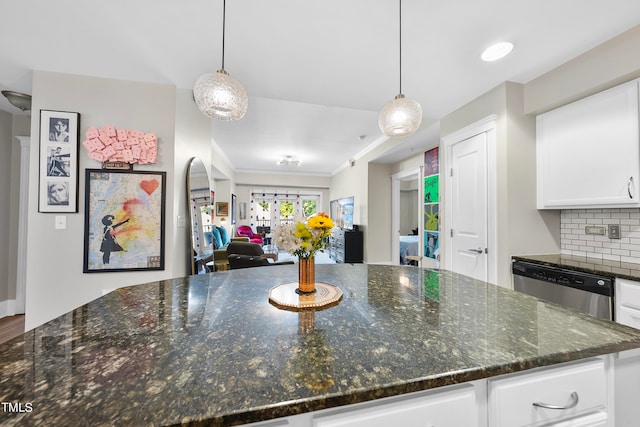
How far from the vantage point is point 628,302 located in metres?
1.54

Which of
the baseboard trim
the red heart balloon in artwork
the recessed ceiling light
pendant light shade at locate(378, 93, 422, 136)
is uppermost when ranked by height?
the recessed ceiling light

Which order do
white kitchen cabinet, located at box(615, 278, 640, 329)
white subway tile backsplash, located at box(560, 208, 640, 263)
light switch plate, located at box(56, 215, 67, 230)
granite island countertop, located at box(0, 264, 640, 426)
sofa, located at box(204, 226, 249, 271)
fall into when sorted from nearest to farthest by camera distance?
granite island countertop, located at box(0, 264, 640, 426) → white kitchen cabinet, located at box(615, 278, 640, 329) → white subway tile backsplash, located at box(560, 208, 640, 263) → light switch plate, located at box(56, 215, 67, 230) → sofa, located at box(204, 226, 249, 271)

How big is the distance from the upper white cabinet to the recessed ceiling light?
77 centimetres

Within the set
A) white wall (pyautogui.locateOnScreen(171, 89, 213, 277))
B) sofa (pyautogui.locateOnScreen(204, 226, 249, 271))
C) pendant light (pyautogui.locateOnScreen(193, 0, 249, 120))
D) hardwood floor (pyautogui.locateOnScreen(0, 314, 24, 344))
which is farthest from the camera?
sofa (pyautogui.locateOnScreen(204, 226, 249, 271))

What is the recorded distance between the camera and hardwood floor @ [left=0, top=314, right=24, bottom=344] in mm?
2541

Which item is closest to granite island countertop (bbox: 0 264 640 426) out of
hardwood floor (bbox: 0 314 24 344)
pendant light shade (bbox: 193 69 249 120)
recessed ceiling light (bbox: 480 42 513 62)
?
pendant light shade (bbox: 193 69 249 120)

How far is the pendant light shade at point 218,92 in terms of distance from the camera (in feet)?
4.37

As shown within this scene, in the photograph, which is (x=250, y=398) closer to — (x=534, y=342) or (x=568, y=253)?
(x=534, y=342)

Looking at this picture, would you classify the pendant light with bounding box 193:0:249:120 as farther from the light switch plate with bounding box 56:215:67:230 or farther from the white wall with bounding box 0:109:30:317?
the white wall with bounding box 0:109:30:317

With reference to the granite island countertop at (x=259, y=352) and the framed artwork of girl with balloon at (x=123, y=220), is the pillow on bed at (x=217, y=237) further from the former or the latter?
the granite island countertop at (x=259, y=352)

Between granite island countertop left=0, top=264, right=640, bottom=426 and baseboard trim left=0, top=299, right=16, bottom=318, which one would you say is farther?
baseboard trim left=0, top=299, right=16, bottom=318

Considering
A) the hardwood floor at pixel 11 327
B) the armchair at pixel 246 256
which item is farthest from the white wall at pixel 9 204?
the armchair at pixel 246 256

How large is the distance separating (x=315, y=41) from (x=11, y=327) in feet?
13.9

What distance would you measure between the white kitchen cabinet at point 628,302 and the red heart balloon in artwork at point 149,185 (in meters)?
3.54
